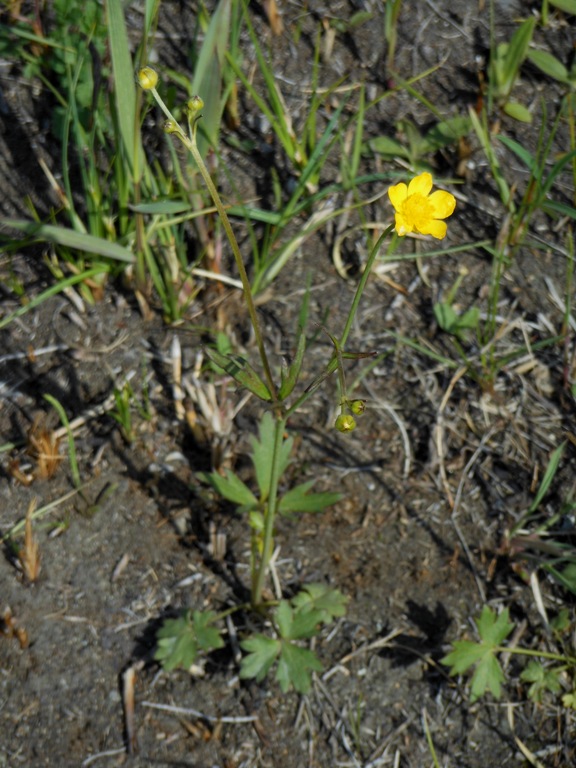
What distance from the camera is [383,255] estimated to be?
246 centimetres

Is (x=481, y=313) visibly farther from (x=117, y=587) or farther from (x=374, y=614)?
(x=117, y=587)

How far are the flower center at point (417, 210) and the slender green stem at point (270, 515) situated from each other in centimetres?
45

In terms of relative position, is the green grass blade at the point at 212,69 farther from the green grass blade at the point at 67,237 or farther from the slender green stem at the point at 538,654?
the slender green stem at the point at 538,654

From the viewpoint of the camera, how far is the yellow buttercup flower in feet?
4.69

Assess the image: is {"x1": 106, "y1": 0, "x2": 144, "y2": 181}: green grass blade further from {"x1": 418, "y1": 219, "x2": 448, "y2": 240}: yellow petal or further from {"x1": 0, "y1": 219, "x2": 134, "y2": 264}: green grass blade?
{"x1": 418, "y1": 219, "x2": 448, "y2": 240}: yellow petal

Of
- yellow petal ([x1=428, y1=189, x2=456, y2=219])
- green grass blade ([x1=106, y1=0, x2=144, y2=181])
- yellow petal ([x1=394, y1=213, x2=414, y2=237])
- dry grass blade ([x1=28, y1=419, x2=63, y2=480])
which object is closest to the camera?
yellow petal ([x1=394, y1=213, x2=414, y2=237])

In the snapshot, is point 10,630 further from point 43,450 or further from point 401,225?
point 401,225

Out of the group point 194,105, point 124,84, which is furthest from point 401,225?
point 124,84

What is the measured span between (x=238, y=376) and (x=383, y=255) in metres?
1.13

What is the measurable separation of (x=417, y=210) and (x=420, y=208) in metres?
0.02

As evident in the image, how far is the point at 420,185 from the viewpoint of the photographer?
159cm

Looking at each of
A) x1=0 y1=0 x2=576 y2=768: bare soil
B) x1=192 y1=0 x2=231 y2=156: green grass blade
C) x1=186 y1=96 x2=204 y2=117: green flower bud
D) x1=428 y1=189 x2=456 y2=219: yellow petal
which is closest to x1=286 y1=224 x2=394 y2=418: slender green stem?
x1=428 y1=189 x2=456 y2=219: yellow petal

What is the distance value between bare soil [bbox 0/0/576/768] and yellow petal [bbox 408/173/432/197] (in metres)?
0.72

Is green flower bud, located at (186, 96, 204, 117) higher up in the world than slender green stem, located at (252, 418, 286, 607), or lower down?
higher up
